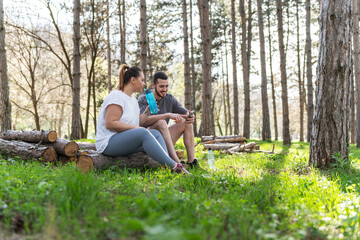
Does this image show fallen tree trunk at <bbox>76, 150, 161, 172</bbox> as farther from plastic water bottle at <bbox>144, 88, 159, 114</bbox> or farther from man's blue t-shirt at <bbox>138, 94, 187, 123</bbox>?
man's blue t-shirt at <bbox>138, 94, 187, 123</bbox>

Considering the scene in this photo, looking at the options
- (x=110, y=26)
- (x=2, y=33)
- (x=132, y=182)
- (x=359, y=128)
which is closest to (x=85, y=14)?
(x=110, y=26)

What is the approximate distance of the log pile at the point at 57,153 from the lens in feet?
15.1

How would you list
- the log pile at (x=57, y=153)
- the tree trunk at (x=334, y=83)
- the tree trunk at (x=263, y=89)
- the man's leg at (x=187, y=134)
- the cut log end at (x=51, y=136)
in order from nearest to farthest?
the log pile at (x=57, y=153) → the tree trunk at (x=334, y=83) → the man's leg at (x=187, y=134) → the cut log end at (x=51, y=136) → the tree trunk at (x=263, y=89)

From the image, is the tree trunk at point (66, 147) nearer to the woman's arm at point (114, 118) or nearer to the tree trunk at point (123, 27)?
the woman's arm at point (114, 118)

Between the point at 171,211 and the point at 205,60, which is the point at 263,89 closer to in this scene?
the point at 205,60

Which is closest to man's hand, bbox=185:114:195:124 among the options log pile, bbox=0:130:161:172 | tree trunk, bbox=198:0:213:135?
log pile, bbox=0:130:161:172

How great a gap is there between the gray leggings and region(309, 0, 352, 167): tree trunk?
286 centimetres

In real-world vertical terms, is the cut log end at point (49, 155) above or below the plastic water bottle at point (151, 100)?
below

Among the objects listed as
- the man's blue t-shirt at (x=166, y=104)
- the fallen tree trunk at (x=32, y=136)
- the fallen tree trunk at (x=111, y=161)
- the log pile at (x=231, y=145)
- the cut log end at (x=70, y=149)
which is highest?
the man's blue t-shirt at (x=166, y=104)

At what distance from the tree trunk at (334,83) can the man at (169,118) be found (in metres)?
2.31

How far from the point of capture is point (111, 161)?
4742 mm

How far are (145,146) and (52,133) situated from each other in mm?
2348

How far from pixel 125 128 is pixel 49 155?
1.95 m

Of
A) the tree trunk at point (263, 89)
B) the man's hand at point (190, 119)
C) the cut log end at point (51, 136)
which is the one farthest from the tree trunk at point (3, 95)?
the tree trunk at point (263, 89)
